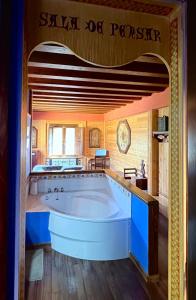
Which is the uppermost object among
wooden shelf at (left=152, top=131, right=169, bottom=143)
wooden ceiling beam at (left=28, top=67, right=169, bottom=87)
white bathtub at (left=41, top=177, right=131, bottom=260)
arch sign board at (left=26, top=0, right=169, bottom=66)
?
wooden ceiling beam at (left=28, top=67, right=169, bottom=87)

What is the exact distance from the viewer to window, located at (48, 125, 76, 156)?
28.3 ft

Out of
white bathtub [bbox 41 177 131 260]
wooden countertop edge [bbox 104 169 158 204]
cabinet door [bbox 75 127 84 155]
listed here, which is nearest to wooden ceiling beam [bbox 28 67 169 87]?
wooden countertop edge [bbox 104 169 158 204]

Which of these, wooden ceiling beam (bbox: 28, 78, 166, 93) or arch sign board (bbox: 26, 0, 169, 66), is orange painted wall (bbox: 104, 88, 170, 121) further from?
arch sign board (bbox: 26, 0, 169, 66)

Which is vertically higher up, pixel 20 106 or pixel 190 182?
pixel 20 106

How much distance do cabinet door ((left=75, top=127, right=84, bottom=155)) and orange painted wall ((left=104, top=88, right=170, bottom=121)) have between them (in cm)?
169

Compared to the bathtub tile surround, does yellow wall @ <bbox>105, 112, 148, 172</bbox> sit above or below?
above

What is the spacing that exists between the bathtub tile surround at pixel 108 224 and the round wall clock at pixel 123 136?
2870 mm

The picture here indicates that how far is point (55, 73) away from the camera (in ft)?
10.9

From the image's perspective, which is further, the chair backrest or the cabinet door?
the cabinet door

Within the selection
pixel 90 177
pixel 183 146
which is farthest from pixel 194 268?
pixel 90 177

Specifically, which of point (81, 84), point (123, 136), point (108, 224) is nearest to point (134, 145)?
point (123, 136)

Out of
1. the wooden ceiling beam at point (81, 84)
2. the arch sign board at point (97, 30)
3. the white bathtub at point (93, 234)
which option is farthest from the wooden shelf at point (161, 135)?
the arch sign board at point (97, 30)

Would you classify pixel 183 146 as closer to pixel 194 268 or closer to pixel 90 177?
pixel 194 268

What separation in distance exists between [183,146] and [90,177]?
10.0ft
